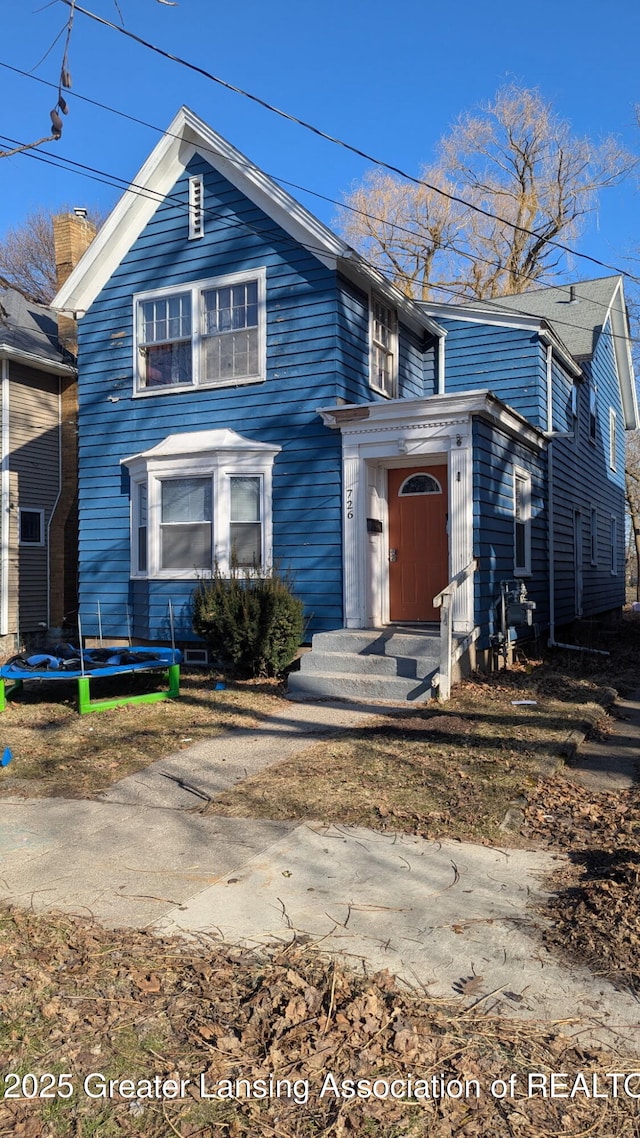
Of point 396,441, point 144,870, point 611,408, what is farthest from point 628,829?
point 611,408

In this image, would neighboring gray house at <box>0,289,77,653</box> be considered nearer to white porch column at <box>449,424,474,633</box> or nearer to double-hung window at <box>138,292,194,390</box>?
double-hung window at <box>138,292,194,390</box>

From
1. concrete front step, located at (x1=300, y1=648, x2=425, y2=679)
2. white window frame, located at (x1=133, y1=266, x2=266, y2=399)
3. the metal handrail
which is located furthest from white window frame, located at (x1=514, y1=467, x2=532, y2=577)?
white window frame, located at (x1=133, y1=266, x2=266, y2=399)

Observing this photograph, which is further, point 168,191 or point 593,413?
point 593,413

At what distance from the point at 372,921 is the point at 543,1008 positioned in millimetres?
1032

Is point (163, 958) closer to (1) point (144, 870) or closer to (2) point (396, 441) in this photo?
(1) point (144, 870)

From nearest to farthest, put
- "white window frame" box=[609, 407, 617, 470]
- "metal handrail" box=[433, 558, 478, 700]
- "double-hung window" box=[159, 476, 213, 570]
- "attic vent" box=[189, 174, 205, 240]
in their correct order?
"metal handrail" box=[433, 558, 478, 700] → "double-hung window" box=[159, 476, 213, 570] → "attic vent" box=[189, 174, 205, 240] → "white window frame" box=[609, 407, 617, 470]

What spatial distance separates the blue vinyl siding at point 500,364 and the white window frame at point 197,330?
464cm

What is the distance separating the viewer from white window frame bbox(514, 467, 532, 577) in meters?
13.1

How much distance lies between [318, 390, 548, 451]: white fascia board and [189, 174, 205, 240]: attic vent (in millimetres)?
4075

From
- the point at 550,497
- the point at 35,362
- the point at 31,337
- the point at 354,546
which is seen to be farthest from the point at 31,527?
the point at 550,497

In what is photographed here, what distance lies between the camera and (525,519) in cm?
1373

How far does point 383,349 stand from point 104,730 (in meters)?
8.17

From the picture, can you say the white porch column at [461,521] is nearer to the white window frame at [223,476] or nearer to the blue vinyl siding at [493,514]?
the blue vinyl siding at [493,514]

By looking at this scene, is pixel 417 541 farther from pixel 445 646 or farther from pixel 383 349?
pixel 383 349
